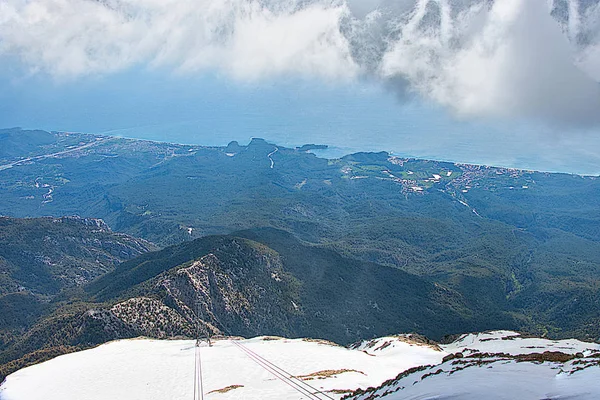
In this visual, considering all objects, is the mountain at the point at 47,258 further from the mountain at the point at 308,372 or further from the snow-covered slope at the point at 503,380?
the snow-covered slope at the point at 503,380

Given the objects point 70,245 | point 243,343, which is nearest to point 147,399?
point 243,343

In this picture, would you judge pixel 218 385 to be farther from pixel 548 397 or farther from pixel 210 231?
pixel 210 231

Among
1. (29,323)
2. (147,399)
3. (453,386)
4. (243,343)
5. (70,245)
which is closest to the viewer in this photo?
(453,386)

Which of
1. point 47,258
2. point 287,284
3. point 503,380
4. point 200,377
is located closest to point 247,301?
point 287,284

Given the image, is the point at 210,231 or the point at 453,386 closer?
the point at 453,386

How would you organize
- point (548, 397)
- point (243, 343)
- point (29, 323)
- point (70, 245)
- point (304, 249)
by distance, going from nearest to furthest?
point (548, 397) < point (243, 343) < point (29, 323) < point (304, 249) < point (70, 245)

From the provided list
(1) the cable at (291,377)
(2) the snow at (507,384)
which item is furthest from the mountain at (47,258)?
(2) the snow at (507,384)

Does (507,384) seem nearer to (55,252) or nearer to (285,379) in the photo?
(285,379)
